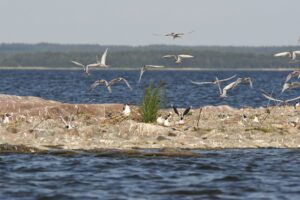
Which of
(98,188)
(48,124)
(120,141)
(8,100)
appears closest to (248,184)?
(98,188)

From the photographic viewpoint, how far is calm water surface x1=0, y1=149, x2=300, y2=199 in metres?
20.3

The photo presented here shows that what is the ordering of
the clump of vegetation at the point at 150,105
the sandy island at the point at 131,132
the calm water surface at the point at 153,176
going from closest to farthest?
the calm water surface at the point at 153,176 → the sandy island at the point at 131,132 → the clump of vegetation at the point at 150,105

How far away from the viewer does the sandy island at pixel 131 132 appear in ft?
90.2

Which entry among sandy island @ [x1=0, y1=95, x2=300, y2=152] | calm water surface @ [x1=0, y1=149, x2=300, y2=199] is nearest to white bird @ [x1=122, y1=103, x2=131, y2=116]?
sandy island @ [x1=0, y1=95, x2=300, y2=152]

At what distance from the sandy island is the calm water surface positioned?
146 cm

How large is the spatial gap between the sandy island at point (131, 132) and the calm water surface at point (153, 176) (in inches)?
57.5

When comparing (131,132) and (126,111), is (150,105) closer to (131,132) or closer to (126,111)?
(126,111)

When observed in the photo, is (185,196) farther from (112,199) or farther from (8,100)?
(8,100)

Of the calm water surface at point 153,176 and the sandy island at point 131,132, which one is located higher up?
the sandy island at point 131,132

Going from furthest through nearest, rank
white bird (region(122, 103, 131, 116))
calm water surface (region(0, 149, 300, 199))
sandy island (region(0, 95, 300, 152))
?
1. white bird (region(122, 103, 131, 116))
2. sandy island (region(0, 95, 300, 152))
3. calm water surface (region(0, 149, 300, 199))

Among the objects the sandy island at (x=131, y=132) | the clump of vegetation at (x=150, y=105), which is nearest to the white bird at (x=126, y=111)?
the sandy island at (x=131, y=132)

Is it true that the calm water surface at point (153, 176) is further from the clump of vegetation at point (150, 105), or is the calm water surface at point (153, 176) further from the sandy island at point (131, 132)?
the clump of vegetation at point (150, 105)

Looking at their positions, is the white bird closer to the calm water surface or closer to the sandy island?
the sandy island

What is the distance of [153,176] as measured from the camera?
2248 centimetres
